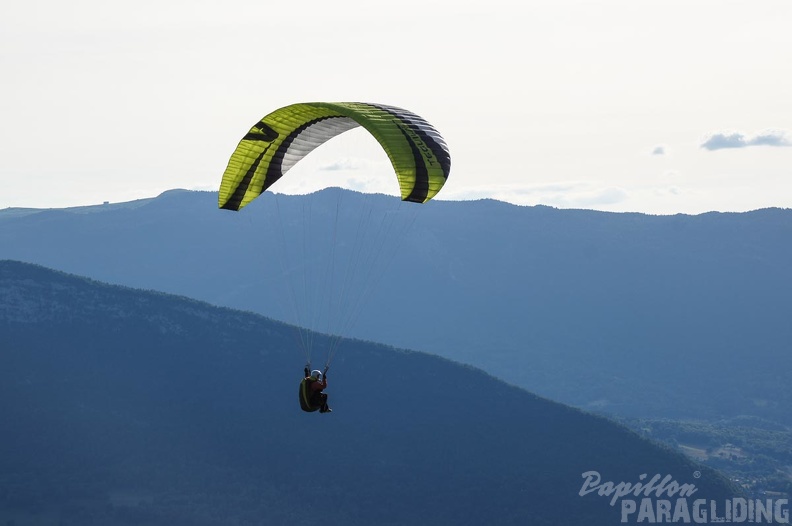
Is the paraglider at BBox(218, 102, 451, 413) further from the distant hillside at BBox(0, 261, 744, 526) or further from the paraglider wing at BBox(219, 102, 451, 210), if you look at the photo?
the distant hillside at BBox(0, 261, 744, 526)

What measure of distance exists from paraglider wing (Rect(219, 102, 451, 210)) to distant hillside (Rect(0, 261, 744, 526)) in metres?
108

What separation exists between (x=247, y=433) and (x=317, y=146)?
119442mm

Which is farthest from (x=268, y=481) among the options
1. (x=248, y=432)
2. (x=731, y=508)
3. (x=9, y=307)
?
(x=731, y=508)

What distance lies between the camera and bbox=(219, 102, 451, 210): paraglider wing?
50.1 meters

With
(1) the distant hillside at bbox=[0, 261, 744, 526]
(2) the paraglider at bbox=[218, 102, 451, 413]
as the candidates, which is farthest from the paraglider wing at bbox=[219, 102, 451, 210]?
(1) the distant hillside at bbox=[0, 261, 744, 526]

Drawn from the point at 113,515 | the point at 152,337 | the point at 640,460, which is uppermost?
the point at 152,337

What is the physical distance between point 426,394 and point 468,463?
17842mm

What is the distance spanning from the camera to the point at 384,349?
634 ft

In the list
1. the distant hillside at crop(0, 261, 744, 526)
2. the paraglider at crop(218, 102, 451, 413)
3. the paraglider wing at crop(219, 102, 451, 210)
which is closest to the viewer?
the paraglider at crop(218, 102, 451, 413)

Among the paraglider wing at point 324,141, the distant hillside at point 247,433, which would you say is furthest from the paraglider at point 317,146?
the distant hillside at point 247,433

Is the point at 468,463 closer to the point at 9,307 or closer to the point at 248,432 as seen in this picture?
the point at 248,432

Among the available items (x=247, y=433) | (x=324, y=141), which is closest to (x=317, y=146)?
(x=324, y=141)

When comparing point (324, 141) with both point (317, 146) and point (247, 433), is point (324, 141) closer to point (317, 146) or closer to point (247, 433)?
point (317, 146)

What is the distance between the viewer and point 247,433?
171500mm
